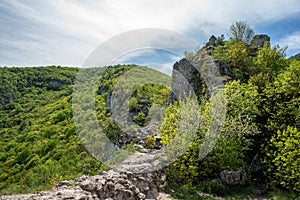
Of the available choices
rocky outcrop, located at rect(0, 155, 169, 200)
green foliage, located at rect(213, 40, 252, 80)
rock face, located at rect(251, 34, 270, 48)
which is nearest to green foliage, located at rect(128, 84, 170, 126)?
green foliage, located at rect(213, 40, 252, 80)

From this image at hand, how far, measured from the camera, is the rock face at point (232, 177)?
1597 cm

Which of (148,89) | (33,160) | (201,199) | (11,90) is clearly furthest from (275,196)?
(11,90)

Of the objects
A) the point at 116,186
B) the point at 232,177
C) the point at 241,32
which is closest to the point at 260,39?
the point at 241,32

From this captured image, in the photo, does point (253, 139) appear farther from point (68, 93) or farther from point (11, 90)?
point (11, 90)

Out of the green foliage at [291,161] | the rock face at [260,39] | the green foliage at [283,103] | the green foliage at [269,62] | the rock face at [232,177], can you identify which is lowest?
the rock face at [232,177]

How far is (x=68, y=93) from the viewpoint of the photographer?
82.7 metres

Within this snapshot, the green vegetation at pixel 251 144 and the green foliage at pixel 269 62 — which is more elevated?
the green foliage at pixel 269 62

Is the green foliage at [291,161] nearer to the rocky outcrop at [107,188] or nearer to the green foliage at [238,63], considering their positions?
the rocky outcrop at [107,188]

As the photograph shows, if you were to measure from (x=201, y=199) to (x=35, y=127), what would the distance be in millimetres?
56113

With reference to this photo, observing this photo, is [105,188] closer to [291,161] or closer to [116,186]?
[116,186]

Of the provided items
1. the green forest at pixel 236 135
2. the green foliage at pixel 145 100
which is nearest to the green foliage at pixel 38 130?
the green forest at pixel 236 135

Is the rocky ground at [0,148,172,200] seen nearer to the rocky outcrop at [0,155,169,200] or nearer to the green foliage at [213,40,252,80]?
the rocky outcrop at [0,155,169,200]

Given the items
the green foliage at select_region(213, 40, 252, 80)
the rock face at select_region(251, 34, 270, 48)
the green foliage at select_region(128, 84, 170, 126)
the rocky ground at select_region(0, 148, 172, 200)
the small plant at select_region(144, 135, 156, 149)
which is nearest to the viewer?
the rocky ground at select_region(0, 148, 172, 200)

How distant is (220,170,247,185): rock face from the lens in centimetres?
1597
